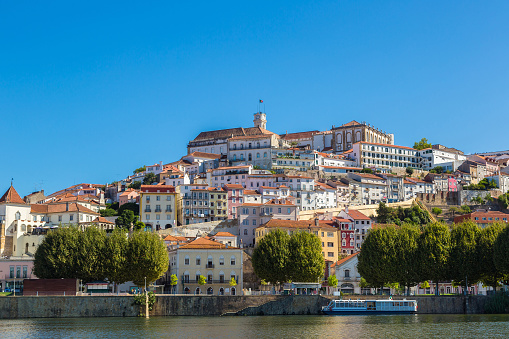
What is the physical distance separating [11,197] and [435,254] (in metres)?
57.4

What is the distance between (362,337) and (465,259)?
26287 mm

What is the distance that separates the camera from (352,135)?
162375 mm

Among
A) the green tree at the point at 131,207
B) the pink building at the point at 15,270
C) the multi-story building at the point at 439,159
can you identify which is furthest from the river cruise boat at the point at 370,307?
the multi-story building at the point at 439,159

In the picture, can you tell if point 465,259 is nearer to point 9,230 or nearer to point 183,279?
point 183,279

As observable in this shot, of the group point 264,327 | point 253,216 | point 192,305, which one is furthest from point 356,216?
point 264,327

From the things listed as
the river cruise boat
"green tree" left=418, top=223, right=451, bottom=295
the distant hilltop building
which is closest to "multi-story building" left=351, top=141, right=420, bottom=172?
the distant hilltop building

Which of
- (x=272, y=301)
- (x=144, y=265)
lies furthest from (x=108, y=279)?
(x=272, y=301)

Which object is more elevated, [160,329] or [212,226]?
[212,226]

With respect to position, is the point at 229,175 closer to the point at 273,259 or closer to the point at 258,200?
the point at 258,200

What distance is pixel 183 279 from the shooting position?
76250 millimetres

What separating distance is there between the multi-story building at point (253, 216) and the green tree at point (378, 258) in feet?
95.1

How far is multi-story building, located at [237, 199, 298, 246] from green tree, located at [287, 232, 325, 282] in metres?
26.7

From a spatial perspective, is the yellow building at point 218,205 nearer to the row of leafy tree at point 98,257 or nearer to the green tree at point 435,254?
the row of leafy tree at point 98,257

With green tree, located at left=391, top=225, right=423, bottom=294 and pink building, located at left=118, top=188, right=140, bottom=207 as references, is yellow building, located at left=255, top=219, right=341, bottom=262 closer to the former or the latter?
green tree, located at left=391, top=225, right=423, bottom=294
